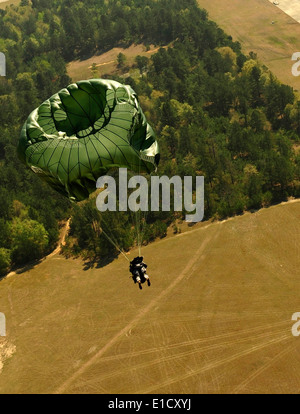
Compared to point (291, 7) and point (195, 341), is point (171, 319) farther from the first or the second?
point (291, 7)

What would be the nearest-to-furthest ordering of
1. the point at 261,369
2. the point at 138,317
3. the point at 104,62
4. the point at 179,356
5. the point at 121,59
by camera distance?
the point at 261,369
the point at 179,356
the point at 138,317
the point at 121,59
the point at 104,62

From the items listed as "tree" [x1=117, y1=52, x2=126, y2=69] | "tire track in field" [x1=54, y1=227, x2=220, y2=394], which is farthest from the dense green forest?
"tire track in field" [x1=54, y1=227, x2=220, y2=394]

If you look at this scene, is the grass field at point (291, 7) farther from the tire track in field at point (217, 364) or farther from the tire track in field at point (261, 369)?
the tire track in field at point (261, 369)

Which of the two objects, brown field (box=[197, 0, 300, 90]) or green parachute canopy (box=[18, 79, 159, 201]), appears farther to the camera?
brown field (box=[197, 0, 300, 90])

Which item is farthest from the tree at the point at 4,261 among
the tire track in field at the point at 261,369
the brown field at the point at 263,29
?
the brown field at the point at 263,29

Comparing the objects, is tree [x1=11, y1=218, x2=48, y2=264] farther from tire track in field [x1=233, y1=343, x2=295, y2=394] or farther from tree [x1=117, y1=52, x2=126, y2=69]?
tree [x1=117, y1=52, x2=126, y2=69]

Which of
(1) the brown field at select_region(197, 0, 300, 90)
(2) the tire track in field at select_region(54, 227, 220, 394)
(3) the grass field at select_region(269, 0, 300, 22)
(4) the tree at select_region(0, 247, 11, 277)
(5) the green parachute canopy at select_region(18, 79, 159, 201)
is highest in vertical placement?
(5) the green parachute canopy at select_region(18, 79, 159, 201)

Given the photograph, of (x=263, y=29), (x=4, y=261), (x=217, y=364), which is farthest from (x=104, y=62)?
(x=217, y=364)
